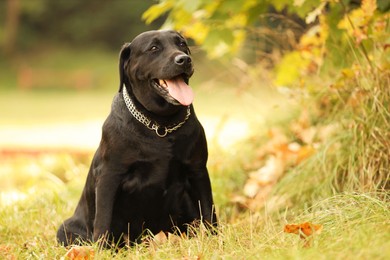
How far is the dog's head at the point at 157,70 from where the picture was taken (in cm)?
337

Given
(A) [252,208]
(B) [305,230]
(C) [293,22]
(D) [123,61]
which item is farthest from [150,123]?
(C) [293,22]

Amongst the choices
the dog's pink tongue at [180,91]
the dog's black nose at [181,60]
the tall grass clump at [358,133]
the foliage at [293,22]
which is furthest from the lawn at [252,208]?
the dog's black nose at [181,60]

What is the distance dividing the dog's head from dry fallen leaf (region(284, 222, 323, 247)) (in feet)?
2.67

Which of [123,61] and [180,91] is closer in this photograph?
[180,91]

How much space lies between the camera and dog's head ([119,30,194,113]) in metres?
3.37

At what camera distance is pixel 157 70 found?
3398 mm

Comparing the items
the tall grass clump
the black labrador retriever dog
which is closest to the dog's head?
the black labrador retriever dog

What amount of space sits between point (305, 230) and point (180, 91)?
990mm

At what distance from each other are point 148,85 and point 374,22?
5.29 feet

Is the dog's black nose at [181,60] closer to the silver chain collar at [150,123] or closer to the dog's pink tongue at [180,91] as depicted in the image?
the dog's pink tongue at [180,91]

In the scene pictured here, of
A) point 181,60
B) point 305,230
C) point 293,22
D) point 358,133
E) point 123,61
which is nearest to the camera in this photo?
point 305,230

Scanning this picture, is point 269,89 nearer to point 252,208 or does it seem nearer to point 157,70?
point 252,208

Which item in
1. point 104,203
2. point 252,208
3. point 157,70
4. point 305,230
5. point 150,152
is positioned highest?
point 157,70

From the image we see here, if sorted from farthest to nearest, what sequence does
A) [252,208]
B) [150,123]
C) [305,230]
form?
1. [252,208]
2. [150,123]
3. [305,230]
